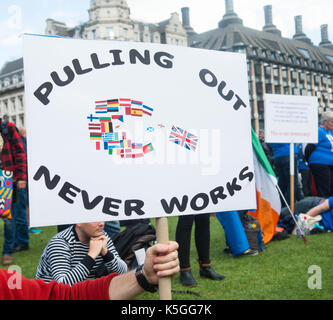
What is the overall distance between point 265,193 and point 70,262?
2.95 meters

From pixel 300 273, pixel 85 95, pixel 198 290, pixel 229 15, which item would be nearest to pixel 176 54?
pixel 85 95

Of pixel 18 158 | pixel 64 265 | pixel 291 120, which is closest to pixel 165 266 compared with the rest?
pixel 64 265

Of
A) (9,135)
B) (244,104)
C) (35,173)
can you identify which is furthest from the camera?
(9,135)

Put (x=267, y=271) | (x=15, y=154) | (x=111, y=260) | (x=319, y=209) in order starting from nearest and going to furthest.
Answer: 1. (x=111, y=260)
2. (x=267, y=271)
3. (x=15, y=154)
4. (x=319, y=209)

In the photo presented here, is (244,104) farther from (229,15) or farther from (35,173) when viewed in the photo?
(229,15)

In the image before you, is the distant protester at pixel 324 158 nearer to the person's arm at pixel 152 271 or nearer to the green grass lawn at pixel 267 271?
the green grass lawn at pixel 267 271

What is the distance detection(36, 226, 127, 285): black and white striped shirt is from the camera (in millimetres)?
2447

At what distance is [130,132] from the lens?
5.24ft

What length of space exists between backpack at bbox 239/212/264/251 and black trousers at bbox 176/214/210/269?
1039 millimetres

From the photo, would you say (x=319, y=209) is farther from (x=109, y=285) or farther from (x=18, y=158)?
(x=109, y=285)

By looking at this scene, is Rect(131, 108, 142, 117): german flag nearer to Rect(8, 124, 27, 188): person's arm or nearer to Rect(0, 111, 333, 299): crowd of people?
Rect(0, 111, 333, 299): crowd of people

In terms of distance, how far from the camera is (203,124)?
5.70 feet

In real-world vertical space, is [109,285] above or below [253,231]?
above

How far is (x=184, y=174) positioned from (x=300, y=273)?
261 centimetres
